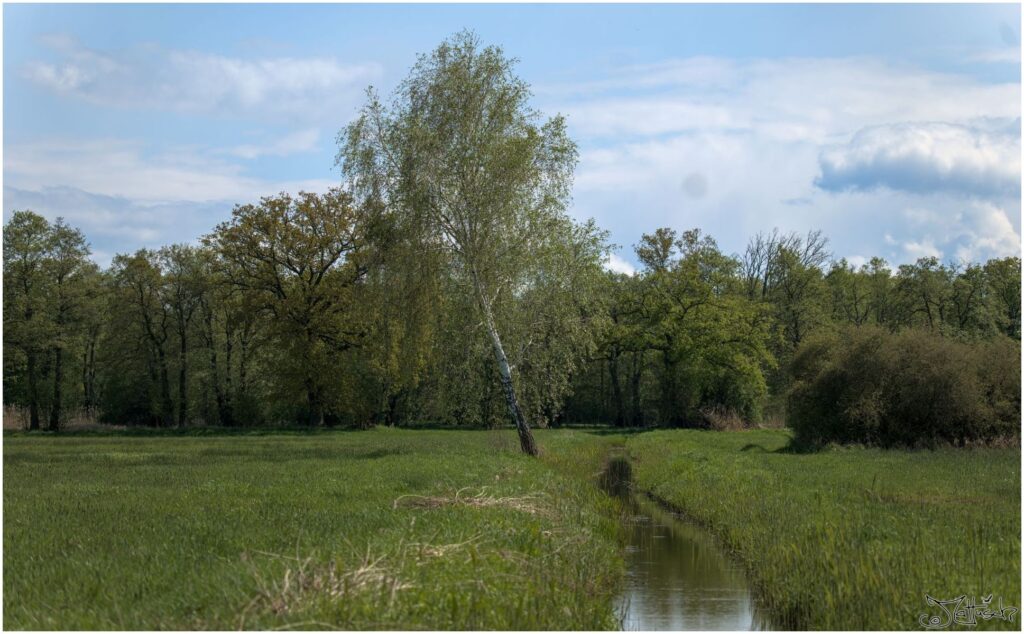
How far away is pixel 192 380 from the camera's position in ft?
246

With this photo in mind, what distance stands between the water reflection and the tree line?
16.0 meters

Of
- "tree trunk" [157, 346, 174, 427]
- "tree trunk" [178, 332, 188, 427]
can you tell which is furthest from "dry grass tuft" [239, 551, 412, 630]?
"tree trunk" [157, 346, 174, 427]

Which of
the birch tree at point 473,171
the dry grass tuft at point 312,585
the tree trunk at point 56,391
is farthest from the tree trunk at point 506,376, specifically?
the tree trunk at point 56,391

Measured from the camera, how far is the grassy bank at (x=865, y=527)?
36.4 feet

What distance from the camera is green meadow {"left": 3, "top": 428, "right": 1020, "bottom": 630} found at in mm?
9797

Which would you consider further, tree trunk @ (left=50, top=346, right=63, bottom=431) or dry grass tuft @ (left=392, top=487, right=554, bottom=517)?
tree trunk @ (left=50, top=346, right=63, bottom=431)

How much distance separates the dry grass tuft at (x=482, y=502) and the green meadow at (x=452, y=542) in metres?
0.08

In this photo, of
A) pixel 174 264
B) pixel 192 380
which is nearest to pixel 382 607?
pixel 174 264

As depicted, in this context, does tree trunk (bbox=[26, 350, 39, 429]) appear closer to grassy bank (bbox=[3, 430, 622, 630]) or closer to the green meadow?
the green meadow

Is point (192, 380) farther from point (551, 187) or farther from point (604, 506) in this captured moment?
point (604, 506)

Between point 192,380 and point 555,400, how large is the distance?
47.8 metres

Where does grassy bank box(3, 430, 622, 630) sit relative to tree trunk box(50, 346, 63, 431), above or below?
below

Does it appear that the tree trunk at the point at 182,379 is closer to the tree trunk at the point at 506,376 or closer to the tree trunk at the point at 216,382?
the tree trunk at the point at 216,382

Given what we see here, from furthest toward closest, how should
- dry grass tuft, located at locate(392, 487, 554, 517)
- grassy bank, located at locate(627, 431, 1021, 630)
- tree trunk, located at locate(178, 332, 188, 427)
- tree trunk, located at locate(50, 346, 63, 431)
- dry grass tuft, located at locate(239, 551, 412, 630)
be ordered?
tree trunk, located at locate(178, 332, 188, 427) < tree trunk, located at locate(50, 346, 63, 431) < dry grass tuft, located at locate(392, 487, 554, 517) < grassy bank, located at locate(627, 431, 1021, 630) < dry grass tuft, located at locate(239, 551, 412, 630)
